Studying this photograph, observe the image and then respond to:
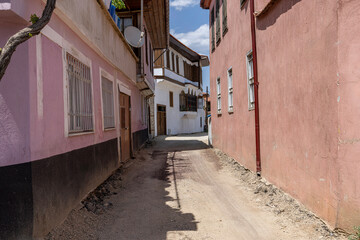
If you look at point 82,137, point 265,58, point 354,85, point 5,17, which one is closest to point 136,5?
point 265,58

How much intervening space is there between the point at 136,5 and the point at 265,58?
7.75 meters

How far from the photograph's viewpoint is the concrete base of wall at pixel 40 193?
9.92 feet

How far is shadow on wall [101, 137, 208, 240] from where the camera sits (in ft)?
14.3

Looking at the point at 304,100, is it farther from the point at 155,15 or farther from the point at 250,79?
the point at 155,15

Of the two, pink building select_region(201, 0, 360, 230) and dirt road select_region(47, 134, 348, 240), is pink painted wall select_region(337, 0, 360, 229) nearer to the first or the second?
pink building select_region(201, 0, 360, 230)

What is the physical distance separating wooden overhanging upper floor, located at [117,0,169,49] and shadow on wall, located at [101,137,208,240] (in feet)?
22.1

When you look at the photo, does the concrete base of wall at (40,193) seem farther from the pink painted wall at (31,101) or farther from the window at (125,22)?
the window at (125,22)

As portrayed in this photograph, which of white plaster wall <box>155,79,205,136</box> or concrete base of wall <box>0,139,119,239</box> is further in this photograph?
white plaster wall <box>155,79,205,136</box>

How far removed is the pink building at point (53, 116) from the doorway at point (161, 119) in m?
15.9

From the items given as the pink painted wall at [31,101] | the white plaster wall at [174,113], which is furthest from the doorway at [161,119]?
the pink painted wall at [31,101]

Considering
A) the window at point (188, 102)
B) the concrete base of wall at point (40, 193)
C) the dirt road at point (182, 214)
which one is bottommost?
the dirt road at point (182, 214)

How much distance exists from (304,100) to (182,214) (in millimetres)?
2717

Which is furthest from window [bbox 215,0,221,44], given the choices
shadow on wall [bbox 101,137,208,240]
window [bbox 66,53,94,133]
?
window [bbox 66,53,94,133]

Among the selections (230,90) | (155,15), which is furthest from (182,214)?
(155,15)
